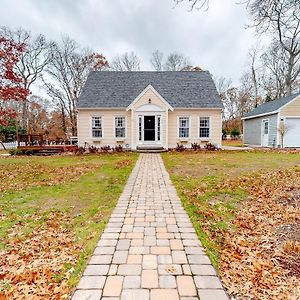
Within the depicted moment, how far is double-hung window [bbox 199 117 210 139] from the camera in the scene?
17.9 meters

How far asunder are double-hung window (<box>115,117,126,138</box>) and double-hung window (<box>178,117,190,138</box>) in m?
4.13

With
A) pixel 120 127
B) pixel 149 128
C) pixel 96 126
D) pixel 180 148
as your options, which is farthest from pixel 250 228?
pixel 96 126

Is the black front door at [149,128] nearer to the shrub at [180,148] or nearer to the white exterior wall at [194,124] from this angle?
the white exterior wall at [194,124]

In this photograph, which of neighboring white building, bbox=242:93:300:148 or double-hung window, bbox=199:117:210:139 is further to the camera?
neighboring white building, bbox=242:93:300:148

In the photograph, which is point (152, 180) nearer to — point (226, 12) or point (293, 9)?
point (226, 12)

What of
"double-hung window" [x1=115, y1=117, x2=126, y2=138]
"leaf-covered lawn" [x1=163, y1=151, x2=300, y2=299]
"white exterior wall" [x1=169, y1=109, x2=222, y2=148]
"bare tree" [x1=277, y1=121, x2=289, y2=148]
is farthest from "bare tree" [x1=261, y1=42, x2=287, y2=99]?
"leaf-covered lawn" [x1=163, y1=151, x2=300, y2=299]

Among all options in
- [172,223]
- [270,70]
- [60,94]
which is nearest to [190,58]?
[270,70]

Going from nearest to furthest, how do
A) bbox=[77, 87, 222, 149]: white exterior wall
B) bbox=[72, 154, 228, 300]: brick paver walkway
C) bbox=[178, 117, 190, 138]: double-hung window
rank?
bbox=[72, 154, 228, 300]: brick paver walkway, bbox=[77, 87, 222, 149]: white exterior wall, bbox=[178, 117, 190, 138]: double-hung window

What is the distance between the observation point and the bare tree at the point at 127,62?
35875 mm

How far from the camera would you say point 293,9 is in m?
6.00

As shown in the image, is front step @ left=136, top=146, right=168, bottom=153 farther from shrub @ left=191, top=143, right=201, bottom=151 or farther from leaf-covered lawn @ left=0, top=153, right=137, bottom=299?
leaf-covered lawn @ left=0, top=153, right=137, bottom=299

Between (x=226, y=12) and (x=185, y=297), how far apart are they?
6.32 meters

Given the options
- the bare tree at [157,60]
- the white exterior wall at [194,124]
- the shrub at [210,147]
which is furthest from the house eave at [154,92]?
the bare tree at [157,60]

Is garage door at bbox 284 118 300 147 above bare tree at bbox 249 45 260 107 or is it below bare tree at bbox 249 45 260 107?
below
